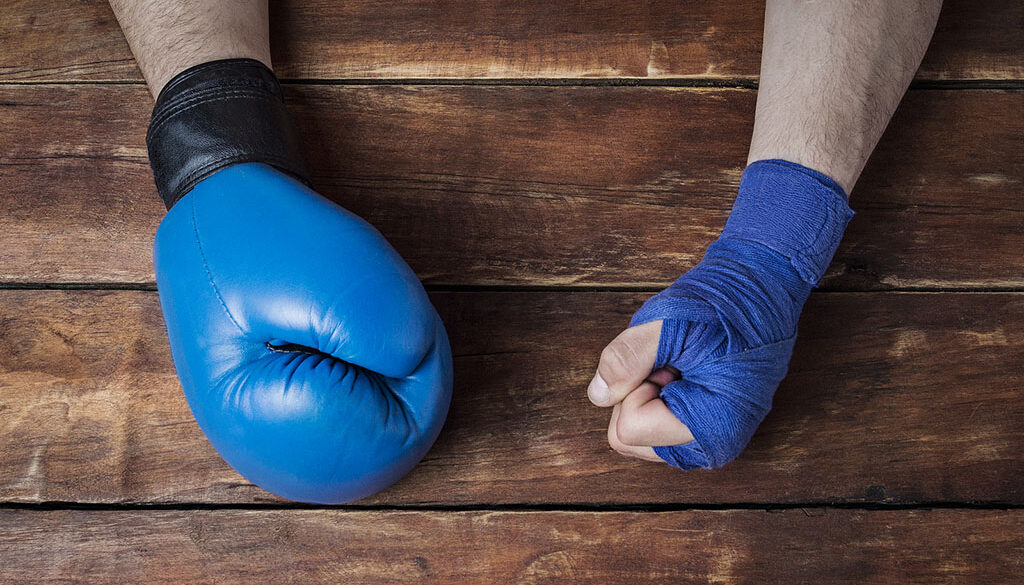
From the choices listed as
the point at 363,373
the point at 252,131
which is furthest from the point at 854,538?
the point at 252,131

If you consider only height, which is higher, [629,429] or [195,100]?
[195,100]

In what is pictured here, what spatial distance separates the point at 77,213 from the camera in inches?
45.4

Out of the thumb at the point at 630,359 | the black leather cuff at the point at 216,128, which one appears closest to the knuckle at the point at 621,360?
the thumb at the point at 630,359

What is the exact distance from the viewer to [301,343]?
83cm

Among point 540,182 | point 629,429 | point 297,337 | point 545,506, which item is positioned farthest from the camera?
point 540,182

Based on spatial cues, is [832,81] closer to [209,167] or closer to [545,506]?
[545,506]

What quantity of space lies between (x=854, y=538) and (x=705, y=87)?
29.0 inches

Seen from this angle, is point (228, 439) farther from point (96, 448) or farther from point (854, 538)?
point (854, 538)

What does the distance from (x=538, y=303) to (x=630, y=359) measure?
0.76 feet

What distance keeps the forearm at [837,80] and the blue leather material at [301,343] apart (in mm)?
580

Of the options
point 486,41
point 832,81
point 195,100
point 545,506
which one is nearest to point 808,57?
point 832,81

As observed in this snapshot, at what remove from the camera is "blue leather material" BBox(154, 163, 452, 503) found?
812 millimetres

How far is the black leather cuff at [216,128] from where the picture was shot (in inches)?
37.4

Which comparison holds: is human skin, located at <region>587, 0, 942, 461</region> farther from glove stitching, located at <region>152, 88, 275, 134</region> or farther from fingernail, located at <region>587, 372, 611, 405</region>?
glove stitching, located at <region>152, 88, 275, 134</region>
